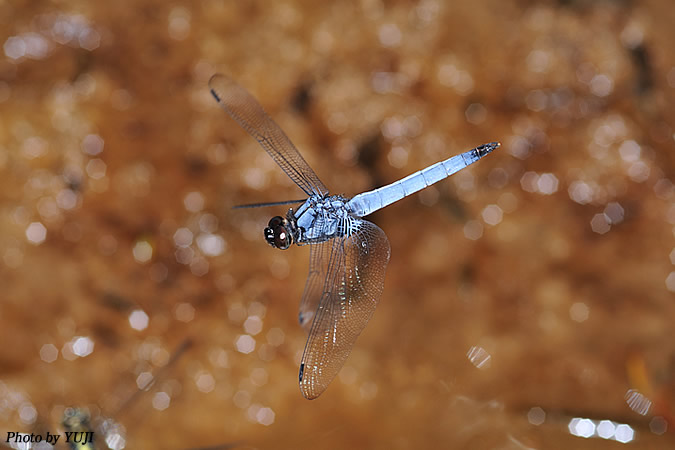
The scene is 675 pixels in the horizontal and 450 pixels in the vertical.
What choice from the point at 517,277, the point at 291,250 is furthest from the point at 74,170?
the point at 517,277

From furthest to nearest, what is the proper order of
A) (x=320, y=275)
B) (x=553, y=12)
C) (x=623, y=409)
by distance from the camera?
1. (x=553, y=12)
2. (x=623, y=409)
3. (x=320, y=275)

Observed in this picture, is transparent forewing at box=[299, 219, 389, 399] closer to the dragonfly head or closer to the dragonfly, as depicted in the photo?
the dragonfly

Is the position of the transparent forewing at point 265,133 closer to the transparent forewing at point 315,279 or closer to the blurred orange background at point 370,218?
the transparent forewing at point 315,279

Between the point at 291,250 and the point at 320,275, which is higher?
the point at 320,275

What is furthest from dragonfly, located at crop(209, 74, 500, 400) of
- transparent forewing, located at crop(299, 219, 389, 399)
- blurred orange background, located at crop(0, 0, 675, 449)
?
blurred orange background, located at crop(0, 0, 675, 449)

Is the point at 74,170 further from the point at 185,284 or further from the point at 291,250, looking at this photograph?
the point at 291,250

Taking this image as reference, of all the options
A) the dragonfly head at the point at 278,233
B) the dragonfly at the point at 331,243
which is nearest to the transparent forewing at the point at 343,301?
the dragonfly at the point at 331,243
